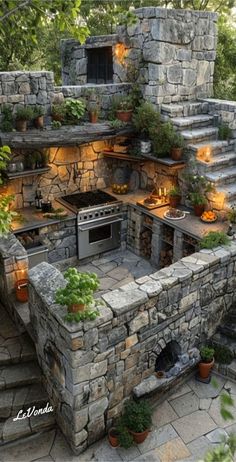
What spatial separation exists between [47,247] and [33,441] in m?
4.35

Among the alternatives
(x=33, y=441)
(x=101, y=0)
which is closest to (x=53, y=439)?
(x=33, y=441)

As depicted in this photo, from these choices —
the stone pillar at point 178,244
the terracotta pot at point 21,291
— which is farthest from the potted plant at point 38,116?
the stone pillar at point 178,244

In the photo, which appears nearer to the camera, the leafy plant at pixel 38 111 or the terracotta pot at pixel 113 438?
the terracotta pot at pixel 113 438

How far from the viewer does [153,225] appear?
9.87 meters

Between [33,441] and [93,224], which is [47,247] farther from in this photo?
[33,441]

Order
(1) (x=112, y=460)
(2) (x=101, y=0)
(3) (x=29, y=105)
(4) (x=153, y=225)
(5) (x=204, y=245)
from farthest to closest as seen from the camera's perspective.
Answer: (2) (x=101, y=0) < (4) (x=153, y=225) < (3) (x=29, y=105) < (5) (x=204, y=245) < (1) (x=112, y=460)

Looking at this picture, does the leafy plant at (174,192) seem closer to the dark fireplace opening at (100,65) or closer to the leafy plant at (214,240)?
the leafy plant at (214,240)

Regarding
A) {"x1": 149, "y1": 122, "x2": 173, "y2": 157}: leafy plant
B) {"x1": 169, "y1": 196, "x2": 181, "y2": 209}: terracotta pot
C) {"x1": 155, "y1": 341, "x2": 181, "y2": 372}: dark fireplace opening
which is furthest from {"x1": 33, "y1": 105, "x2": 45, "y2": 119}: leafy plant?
{"x1": 155, "y1": 341, "x2": 181, "y2": 372}: dark fireplace opening

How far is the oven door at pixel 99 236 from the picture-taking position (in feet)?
32.6

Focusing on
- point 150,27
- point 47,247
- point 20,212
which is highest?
point 150,27

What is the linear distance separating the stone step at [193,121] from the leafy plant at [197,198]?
1.74 meters

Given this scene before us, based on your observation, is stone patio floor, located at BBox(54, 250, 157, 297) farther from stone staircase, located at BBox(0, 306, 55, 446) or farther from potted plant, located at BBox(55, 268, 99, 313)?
potted plant, located at BBox(55, 268, 99, 313)

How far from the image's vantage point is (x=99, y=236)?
10352 millimetres

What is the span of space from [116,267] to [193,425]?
14.5ft
